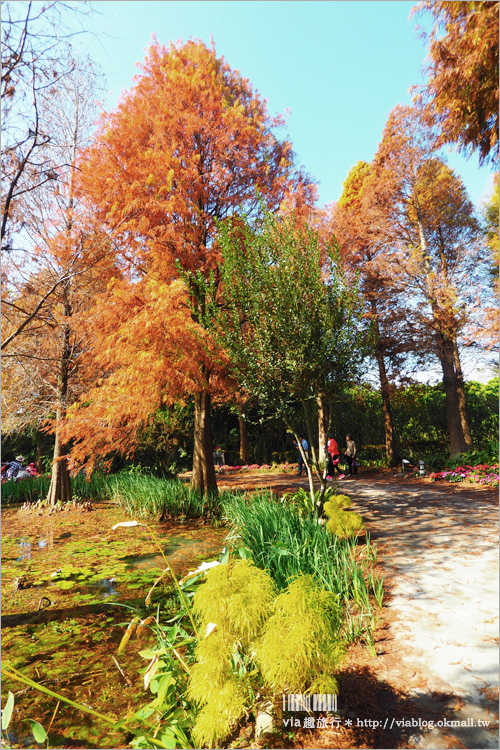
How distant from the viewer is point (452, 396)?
34.5 ft

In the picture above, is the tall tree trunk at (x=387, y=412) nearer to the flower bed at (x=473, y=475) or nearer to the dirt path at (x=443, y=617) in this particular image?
the flower bed at (x=473, y=475)

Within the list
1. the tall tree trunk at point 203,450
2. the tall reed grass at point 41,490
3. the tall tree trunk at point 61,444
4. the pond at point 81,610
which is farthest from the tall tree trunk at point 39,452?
the tall tree trunk at point 203,450

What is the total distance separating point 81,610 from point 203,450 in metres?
4.35

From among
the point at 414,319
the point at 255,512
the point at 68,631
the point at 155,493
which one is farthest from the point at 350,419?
the point at 68,631

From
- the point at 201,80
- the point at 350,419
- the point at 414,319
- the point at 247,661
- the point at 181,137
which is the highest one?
the point at 201,80

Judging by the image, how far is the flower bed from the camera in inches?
335

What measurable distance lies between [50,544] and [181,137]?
22.5 feet

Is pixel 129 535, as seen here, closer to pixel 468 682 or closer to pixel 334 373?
pixel 334 373

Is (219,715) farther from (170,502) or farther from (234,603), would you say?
(170,502)

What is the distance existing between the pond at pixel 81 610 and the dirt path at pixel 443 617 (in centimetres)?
158

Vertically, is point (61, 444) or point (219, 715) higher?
point (61, 444)

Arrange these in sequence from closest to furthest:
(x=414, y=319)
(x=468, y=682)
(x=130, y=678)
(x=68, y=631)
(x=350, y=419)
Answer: (x=468, y=682) → (x=130, y=678) → (x=68, y=631) → (x=414, y=319) → (x=350, y=419)

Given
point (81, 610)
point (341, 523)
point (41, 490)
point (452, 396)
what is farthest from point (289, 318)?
point (41, 490)

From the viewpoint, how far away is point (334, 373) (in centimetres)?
514
